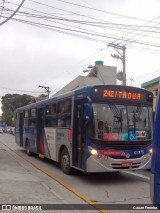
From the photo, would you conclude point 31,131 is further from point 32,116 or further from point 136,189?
point 136,189

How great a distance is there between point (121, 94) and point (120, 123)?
0.90 meters

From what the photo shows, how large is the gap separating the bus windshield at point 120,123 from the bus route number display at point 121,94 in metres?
0.25

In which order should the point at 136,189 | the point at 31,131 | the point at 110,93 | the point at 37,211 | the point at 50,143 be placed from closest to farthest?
1. the point at 37,211
2. the point at 136,189
3. the point at 110,93
4. the point at 50,143
5. the point at 31,131

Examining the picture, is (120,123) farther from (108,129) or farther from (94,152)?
(94,152)

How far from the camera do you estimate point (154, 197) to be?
16.2ft

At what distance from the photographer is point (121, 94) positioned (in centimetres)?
1114

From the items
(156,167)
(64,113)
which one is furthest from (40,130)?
(156,167)

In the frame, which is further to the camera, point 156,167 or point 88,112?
point 88,112

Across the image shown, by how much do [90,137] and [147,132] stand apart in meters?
1.80

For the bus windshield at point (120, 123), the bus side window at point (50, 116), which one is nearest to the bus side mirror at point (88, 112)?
the bus windshield at point (120, 123)

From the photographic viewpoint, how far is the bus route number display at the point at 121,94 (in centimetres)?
1101

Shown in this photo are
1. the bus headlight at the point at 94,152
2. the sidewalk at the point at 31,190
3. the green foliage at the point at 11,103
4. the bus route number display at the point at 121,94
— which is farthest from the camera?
the green foliage at the point at 11,103

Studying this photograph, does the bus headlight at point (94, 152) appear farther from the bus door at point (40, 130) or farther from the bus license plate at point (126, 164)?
the bus door at point (40, 130)

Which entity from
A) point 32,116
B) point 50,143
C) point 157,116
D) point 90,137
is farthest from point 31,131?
point 157,116
